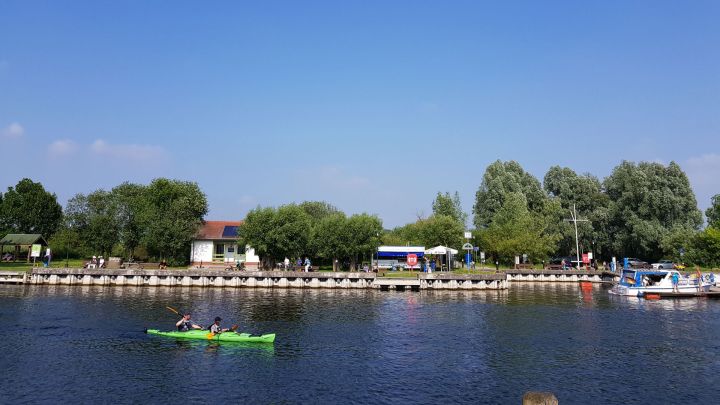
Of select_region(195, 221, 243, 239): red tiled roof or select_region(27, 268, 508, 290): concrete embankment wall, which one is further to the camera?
select_region(195, 221, 243, 239): red tiled roof

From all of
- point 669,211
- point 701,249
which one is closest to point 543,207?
point 669,211

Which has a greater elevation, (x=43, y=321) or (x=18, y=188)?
(x=18, y=188)

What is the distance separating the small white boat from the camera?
55844mm

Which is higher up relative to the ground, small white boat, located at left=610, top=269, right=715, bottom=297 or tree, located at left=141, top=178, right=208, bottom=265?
tree, located at left=141, top=178, right=208, bottom=265

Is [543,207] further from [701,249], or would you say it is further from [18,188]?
[18,188]

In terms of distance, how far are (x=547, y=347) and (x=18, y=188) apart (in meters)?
111

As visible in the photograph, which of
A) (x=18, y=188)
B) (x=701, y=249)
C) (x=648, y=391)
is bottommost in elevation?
(x=648, y=391)

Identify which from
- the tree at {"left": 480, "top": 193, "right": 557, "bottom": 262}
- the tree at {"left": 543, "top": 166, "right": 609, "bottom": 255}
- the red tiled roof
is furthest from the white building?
the tree at {"left": 543, "top": 166, "right": 609, "bottom": 255}

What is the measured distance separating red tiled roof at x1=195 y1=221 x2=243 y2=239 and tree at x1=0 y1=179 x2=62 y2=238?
42713 mm

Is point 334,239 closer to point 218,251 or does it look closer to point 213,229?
point 218,251

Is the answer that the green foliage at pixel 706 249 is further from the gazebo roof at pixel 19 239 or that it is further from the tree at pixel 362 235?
the gazebo roof at pixel 19 239

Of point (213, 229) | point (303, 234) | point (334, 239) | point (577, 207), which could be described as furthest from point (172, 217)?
point (577, 207)

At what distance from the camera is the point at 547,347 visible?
101 ft

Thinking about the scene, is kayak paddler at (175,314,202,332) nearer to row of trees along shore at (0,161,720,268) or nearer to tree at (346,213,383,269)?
row of trees along shore at (0,161,720,268)
